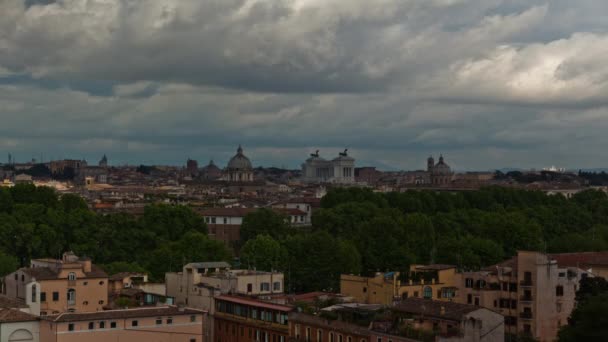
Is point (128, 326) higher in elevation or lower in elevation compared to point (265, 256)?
lower

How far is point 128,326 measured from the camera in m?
42.0

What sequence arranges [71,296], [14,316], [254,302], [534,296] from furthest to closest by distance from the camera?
[534,296], [71,296], [254,302], [14,316]

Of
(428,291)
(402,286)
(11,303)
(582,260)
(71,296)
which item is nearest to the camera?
→ (11,303)

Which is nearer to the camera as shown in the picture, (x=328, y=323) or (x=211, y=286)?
(x=328, y=323)

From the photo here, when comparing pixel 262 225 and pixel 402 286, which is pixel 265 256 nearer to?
pixel 402 286

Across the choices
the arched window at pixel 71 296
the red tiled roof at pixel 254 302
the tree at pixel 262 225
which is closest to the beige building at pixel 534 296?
the red tiled roof at pixel 254 302

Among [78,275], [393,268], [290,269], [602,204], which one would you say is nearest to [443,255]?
[393,268]

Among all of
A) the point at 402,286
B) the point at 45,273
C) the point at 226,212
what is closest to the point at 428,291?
the point at 402,286

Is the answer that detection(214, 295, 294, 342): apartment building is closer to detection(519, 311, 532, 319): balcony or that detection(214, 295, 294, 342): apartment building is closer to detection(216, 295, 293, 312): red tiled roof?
detection(216, 295, 293, 312): red tiled roof

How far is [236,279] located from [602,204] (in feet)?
253

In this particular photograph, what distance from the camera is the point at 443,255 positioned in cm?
6931

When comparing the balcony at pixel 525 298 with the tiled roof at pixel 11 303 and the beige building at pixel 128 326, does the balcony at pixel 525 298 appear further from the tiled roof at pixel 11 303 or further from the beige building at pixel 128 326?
the tiled roof at pixel 11 303

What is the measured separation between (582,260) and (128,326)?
93.2 ft

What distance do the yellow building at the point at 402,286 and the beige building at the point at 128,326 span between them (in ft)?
31.8
